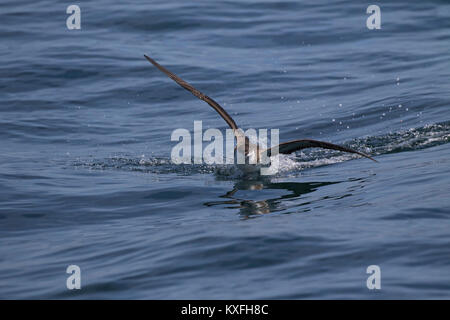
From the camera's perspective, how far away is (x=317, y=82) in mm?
21172

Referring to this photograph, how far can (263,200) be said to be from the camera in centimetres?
1266

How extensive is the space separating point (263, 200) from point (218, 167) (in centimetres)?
254

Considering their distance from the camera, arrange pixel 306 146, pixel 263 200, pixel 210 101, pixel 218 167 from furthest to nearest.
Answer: pixel 218 167, pixel 210 101, pixel 263 200, pixel 306 146

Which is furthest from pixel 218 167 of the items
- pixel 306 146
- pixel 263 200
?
pixel 306 146

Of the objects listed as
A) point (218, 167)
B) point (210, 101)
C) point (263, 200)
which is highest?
point (210, 101)

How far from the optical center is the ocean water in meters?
9.41

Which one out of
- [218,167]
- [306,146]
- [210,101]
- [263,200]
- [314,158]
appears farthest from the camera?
[314,158]

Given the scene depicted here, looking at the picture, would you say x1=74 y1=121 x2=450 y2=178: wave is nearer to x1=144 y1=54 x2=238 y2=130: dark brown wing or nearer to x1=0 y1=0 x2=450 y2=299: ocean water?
x1=0 y1=0 x2=450 y2=299: ocean water

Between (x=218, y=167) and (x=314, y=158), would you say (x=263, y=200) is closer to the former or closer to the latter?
(x=218, y=167)

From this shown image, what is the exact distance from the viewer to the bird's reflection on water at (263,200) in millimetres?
12078

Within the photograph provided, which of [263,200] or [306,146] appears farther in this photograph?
[263,200]

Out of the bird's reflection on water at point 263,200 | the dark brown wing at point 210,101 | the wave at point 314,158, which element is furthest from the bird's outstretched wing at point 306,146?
the wave at point 314,158
